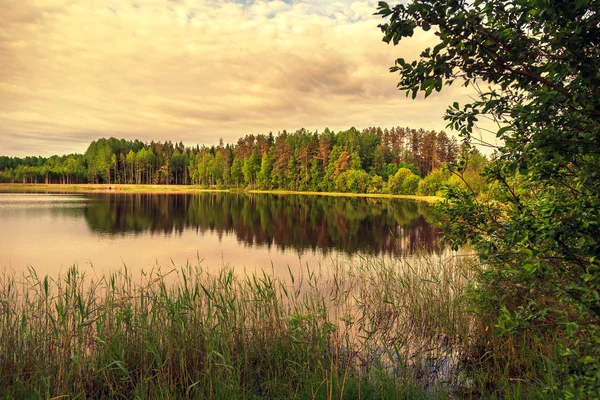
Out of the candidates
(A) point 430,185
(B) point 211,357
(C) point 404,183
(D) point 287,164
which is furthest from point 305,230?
(D) point 287,164

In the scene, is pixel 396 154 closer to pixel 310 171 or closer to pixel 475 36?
pixel 310 171

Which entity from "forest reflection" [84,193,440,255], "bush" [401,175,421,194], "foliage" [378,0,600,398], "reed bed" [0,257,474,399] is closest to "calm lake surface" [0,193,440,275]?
"forest reflection" [84,193,440,255]

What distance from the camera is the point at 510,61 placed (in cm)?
322

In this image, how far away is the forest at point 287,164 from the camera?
349ft

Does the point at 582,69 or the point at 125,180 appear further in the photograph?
the point at 125,180

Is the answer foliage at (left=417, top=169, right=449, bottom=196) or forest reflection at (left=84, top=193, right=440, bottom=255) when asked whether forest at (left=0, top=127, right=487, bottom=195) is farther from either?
forest reflection at (left=84, top=193, right=440, bottom=255)

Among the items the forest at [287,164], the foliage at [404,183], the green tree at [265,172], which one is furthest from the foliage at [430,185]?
the green tree at [265,172]

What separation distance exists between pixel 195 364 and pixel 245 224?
102ft

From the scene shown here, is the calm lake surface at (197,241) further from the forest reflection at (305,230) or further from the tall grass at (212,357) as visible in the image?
the tall grass at (212,357)

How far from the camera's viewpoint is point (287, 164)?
121 metres

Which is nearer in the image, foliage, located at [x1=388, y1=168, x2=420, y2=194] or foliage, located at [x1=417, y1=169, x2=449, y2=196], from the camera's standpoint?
foliage, located at [x1=417, y1=169, x2=449, y2=196]

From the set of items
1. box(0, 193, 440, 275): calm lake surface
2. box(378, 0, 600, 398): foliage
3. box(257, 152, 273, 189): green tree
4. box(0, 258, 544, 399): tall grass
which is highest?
box(257, 152, 273, 189): green tree

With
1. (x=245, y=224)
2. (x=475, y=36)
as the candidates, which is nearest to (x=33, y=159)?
(x=245, y=224)

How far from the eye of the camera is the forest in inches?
4193
